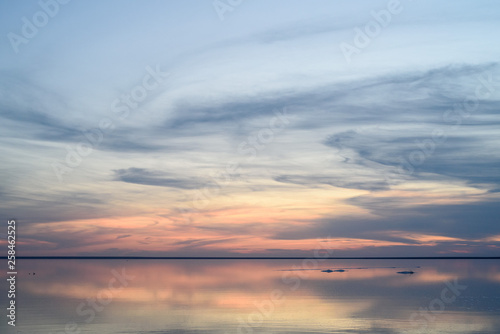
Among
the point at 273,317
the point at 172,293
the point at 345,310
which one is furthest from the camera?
the point at 172,293

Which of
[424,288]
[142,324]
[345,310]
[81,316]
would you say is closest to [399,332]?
[345,310]

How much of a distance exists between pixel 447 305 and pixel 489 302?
584 cm

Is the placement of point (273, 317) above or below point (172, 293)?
below

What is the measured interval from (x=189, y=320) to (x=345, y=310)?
14.8m

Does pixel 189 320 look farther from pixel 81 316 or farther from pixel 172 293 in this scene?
pixel 172 293

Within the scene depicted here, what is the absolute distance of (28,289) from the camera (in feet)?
216

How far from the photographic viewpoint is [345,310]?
4616 cm

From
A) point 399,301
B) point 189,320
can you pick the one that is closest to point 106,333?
point 189,320

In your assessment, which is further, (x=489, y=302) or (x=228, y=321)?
(x=489, y=302)

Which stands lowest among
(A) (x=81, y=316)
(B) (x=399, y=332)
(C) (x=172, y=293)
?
(B) (x=399, y=332)

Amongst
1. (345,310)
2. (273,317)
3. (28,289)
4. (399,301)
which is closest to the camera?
(273,317)

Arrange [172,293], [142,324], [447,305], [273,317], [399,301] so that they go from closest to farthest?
[142,324] → [273,317] → [447,305] → [399,301] → [172,293]

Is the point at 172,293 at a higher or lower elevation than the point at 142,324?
higher

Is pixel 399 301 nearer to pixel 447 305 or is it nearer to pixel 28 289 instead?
pixel 447 305
